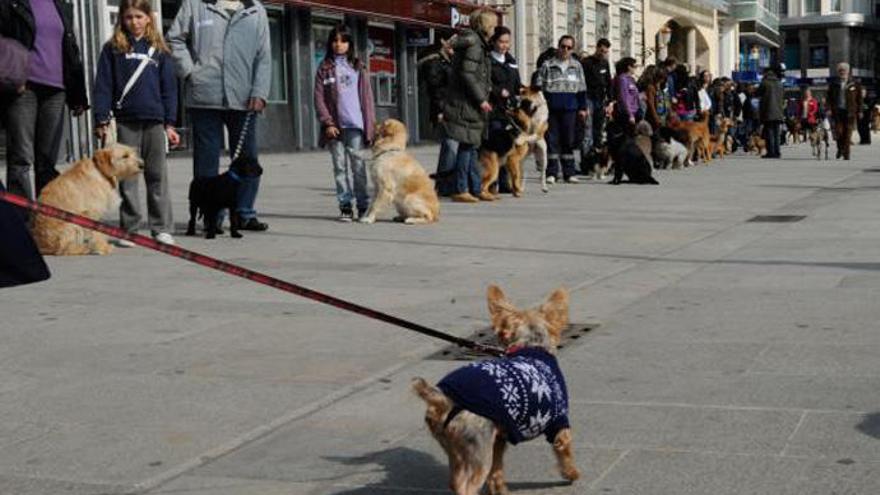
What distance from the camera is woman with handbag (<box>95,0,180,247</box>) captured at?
30.9 ft

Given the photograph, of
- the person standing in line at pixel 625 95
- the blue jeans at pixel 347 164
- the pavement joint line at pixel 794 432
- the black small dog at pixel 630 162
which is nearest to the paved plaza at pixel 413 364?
the pavement joint line at pixel 794 432

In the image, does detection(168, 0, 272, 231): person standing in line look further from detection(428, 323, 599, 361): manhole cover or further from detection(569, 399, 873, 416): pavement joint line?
detection(569, 399, 873, 416): pavement joint line

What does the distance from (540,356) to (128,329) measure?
307cm

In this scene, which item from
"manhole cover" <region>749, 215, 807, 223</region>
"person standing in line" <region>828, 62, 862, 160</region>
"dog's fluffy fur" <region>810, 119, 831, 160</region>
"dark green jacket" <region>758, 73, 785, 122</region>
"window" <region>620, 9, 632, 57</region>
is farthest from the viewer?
"window" <region>620, 9, 632, 57</region>

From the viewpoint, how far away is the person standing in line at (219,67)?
10172mm

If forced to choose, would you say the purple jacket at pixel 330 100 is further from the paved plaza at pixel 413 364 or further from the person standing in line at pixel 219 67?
the paved plaza at pixel 413 364

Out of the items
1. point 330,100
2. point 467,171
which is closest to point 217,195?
point 330,100

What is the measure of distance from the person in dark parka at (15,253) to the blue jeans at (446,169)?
9786 mm

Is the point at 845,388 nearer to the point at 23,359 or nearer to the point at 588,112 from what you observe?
the point at 23,359

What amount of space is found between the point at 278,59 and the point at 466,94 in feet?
49.2

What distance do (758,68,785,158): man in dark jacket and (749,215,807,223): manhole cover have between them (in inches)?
545

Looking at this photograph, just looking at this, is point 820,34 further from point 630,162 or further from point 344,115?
point 344,115

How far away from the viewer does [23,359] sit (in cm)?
552

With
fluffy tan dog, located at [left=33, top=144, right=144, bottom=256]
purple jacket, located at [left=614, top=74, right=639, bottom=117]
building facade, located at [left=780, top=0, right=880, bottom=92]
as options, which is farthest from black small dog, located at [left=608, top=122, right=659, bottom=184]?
building facade, located at [left=780, top=0, right=880, bottom=92]
